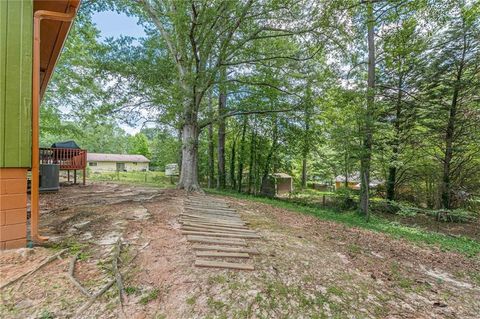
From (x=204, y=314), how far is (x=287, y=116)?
361 inches

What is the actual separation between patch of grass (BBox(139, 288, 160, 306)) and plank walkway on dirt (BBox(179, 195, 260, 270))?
1.84 feet

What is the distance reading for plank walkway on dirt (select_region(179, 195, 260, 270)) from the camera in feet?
8.65

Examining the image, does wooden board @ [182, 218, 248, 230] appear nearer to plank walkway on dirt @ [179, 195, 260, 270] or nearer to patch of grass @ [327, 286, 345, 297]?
plank walkway on dirt @ [179, 195, 260, 270]

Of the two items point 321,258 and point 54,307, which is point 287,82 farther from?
point 54,307

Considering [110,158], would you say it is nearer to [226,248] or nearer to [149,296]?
[226,248]

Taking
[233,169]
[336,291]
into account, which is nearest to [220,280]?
[336,291]

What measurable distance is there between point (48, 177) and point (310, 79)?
9347 mm

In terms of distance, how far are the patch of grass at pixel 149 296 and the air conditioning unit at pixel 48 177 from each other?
710 centimetres

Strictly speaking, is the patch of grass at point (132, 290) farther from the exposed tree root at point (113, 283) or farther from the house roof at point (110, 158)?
the house roof at point (110, 158)

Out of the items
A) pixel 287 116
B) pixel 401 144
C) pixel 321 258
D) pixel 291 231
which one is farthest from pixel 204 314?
pixel 401 144

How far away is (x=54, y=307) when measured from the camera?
1.67m

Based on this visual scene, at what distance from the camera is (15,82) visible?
7.82ft

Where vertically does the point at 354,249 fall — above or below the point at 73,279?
below

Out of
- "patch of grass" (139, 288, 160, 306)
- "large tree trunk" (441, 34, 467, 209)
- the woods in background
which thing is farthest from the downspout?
"large tree trunk" (441, 34, 467, 209)
